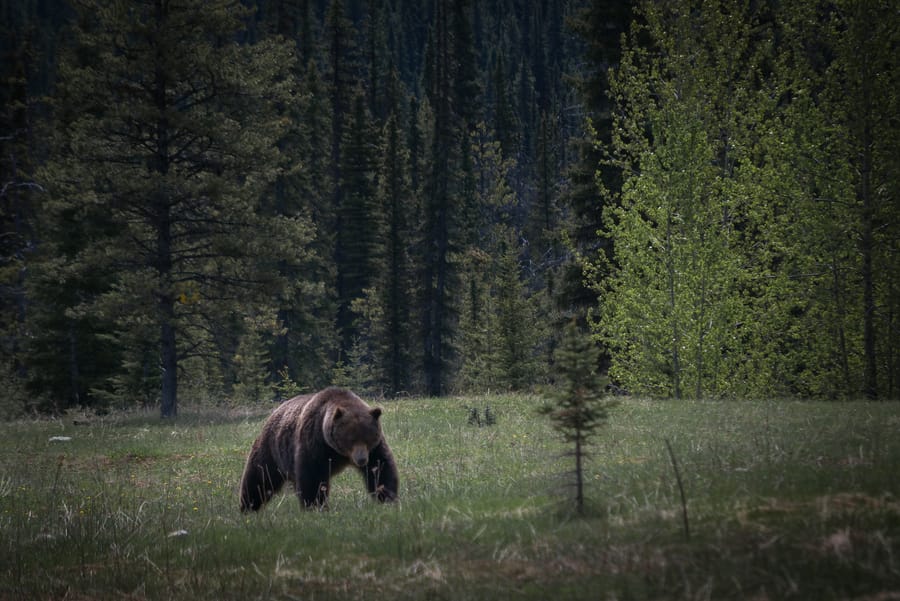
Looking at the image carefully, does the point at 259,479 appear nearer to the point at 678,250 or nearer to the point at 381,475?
the point at 381,475

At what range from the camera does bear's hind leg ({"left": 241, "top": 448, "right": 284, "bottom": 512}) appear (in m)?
9.07

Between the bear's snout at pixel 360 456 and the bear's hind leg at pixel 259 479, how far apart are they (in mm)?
2053

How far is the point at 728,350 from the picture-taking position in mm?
18984

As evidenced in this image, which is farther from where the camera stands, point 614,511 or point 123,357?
point 123,357

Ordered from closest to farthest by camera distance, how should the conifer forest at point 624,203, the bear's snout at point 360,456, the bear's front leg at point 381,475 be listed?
the bear's snout at point 360,456 < the bear's front leg at point 381,475 < the conifer forest at point 624,203

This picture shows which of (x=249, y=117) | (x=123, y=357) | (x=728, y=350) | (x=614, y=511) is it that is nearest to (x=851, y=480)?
(x=614, y=511)

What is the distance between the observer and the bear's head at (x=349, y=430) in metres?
7.90

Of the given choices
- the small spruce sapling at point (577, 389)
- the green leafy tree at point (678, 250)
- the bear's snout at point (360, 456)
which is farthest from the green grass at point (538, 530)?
the green leafy tree at point (678, 250)

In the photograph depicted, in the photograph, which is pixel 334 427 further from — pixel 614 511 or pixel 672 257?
pixel 672 257

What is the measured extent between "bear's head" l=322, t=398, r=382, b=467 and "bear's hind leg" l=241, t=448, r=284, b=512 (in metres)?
1.64

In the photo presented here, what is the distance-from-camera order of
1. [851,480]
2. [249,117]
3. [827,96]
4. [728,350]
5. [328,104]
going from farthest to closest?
1. [328,104]
2. [249,117]
3. [728,350]
4. [827,96]
5. [851,480]

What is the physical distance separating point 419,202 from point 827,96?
1398 inches

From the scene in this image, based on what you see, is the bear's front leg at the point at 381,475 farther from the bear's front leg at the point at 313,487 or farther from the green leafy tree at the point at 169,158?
the green leafy tree at the point at 169,158

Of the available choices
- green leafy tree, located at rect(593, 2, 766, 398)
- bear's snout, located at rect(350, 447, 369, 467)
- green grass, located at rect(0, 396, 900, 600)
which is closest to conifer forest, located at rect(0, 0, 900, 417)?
green leafy tree, located at rect(593, 2, 766, 398)
